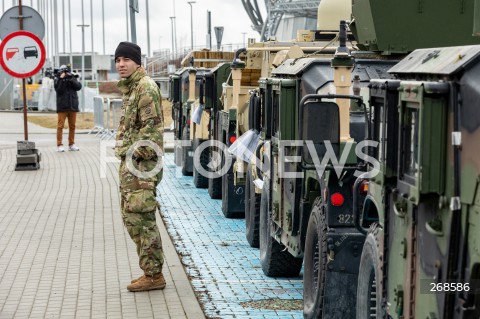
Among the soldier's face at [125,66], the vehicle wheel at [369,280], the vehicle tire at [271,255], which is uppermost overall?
the soldier's face at [125,66]

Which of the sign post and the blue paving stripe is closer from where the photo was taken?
the blue paving stripe

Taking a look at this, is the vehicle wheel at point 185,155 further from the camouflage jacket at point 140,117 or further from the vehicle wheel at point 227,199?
the camouflage jacket at point 140,117

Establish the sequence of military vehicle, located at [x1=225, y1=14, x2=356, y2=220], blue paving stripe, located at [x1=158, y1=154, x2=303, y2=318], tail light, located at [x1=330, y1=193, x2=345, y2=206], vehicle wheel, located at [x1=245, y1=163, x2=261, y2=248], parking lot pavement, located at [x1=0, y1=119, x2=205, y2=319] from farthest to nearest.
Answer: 1. military vehicle, located at [x1=225, y1=14, x2=356, y2=220]
2. vehicle wheel, located at [x1=245, y1=163, x2=261, y2=248]
3. blue paving stripe, located at [x1=158, y1=154, x2=303, y2=318]
4. parking lot pavement, located at [x1=0, y1=119, x2=205, y2=319]
5. tail light, located at [x1=330, y1=193, x2=345, y2=206]

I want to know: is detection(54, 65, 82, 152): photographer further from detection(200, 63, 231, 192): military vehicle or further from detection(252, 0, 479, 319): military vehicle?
detection(252, 0, 479, 319): military vehicle

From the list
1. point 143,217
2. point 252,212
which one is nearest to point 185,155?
point 252,212

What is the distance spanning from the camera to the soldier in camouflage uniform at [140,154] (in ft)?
32.1

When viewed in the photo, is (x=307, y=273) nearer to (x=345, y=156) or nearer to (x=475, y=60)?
(x=345, y=156)

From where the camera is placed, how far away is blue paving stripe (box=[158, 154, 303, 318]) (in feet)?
31.8

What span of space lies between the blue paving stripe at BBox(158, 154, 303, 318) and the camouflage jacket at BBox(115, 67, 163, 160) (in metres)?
1.41

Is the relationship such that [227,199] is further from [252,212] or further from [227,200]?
[252,212]

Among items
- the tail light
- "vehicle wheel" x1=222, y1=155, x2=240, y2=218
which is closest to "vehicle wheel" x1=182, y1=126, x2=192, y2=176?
"vehicle wheel" x1=222, y1=155, x2=240, y2=218

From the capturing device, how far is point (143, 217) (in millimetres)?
9938

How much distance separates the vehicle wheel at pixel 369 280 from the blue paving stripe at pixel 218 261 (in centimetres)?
245

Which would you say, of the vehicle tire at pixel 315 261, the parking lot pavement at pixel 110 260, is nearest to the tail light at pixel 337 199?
the vehicle tire at pixel 315 261
